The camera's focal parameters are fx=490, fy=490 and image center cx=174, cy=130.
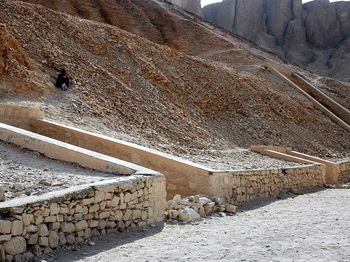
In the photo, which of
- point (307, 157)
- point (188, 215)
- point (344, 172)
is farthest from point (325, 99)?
point (188, 215)

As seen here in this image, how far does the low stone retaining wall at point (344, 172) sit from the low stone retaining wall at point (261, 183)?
12.3ft

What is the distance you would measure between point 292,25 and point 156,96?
45219 millimetres

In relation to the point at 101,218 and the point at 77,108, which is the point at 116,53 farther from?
the point at 101,218

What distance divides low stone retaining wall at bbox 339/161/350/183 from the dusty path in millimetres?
10794

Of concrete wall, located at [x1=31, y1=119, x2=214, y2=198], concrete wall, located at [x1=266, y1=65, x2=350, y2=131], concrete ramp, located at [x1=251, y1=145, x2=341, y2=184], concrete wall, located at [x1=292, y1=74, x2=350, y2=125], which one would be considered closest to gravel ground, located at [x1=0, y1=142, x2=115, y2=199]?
concrete wall, located at [x1=31, y1=119, x2=214, y2=198]

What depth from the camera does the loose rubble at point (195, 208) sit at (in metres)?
8.43

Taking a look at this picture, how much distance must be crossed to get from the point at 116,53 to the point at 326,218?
13623mm

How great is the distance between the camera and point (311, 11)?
61031 millimetres

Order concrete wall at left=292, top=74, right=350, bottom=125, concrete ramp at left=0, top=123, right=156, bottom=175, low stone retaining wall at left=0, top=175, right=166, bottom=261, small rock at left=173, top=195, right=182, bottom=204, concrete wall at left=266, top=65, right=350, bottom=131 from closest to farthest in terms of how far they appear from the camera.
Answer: low stone retaining wall at left=0, top=175, right=166, bottom=261, concrete ramp at left=0, top=123, right=156, bottom=175, small rock at left=173, top=195, right=182, bottom=204, concrete wall at left=266, top=65, right=350, bottom=131, concrete wall at left=292, top=74, right=350, bottom=125

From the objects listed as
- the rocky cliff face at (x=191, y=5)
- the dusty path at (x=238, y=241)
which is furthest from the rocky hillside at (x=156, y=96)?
the rocky cliff face at (x=191, y=5)

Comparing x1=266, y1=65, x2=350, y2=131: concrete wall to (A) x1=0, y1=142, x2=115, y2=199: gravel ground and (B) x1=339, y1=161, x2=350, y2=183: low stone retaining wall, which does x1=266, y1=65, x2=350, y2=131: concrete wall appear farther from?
(A) x1=0, y1=142, x2=115, y2=199: gravel ground

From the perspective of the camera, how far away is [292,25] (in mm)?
59656

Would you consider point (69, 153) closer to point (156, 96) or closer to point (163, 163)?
point (163, 163)

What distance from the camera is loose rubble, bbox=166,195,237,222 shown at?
8.43 meters
